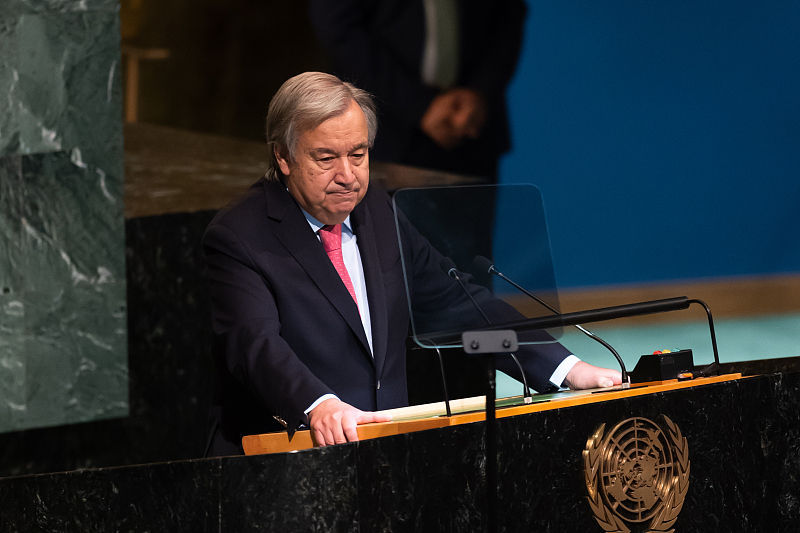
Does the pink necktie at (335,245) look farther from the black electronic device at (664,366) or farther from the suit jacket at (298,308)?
the black electronic device at (664,366)

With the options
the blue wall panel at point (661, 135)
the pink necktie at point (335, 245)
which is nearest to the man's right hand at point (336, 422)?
the pink necktie at point (335, 245)

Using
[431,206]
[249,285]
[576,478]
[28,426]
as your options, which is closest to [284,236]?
[249,285]

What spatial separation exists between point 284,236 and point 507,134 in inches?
97.8

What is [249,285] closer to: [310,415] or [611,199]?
[310,415]

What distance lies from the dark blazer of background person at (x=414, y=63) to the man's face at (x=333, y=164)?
228cm

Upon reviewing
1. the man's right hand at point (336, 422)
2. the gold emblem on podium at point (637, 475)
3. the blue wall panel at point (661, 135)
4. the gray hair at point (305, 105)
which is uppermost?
the blue wall panel at point (661, 135)

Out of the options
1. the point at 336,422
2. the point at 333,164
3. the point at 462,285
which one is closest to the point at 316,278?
the point at 333,164

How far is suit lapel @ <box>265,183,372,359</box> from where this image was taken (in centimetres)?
246

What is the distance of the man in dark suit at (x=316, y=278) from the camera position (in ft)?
7.94

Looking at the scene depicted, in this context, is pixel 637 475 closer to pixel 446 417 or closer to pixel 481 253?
pixel 446 417

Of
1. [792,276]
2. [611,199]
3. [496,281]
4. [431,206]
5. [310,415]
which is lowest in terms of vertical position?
[310,415]

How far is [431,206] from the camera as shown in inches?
87.8

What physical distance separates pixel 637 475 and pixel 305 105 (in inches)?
42.8

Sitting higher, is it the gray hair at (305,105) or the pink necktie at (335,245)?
the gray hair at (305,105)
